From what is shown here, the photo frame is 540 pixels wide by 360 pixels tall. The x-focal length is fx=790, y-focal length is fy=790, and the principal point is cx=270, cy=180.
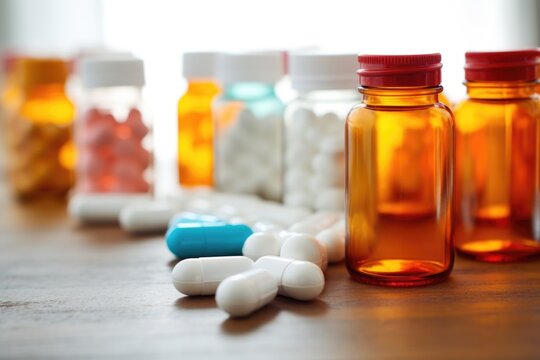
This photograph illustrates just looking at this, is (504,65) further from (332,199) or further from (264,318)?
(264,318)

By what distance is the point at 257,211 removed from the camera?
122cm

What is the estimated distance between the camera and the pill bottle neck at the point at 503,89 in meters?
1.03

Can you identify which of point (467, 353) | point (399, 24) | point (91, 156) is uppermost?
point (399, 24)

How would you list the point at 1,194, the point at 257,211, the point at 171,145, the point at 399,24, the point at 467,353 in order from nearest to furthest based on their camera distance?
the point at 467,353 < the point at 257,211 < the point at 1,194 < the point at 171,145 < the point at 399,24

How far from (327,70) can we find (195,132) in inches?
16.8

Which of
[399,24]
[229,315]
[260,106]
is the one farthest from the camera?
[399,24]

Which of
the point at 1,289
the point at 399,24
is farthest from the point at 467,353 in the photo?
the point at 399,24

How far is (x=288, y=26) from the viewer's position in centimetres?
254

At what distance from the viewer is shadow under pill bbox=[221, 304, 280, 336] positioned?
0.80 m

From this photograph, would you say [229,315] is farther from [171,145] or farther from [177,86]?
[177,86]

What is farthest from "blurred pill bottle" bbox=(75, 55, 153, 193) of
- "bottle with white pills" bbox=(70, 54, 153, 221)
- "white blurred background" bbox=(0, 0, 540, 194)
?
"white blurred background" bbox=(0, 0, 540, 194)

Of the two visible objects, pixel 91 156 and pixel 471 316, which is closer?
pixel 471 316

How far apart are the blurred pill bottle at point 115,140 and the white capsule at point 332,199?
366 millimetres

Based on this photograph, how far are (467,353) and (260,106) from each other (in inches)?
28.9
